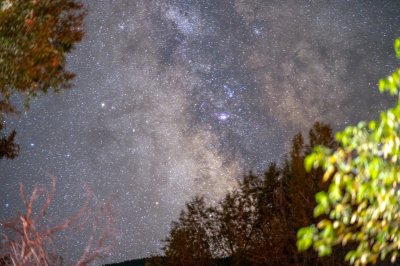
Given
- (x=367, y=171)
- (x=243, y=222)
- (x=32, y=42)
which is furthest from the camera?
(x=243, y=222)

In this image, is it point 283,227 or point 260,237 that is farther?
point 260,237

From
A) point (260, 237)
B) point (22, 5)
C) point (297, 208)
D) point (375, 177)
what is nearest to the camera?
point (375, 177)

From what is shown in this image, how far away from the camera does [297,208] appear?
22.3m

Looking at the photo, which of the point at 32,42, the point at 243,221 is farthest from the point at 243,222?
the point at 32,42

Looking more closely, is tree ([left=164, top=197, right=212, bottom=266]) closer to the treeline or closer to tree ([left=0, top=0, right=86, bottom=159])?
the treeline

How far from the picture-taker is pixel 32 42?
7.61 m

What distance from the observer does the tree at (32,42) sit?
7.38m

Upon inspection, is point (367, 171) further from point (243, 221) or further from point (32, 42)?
point (243, 221)

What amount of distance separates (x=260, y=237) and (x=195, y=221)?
4.90 meters

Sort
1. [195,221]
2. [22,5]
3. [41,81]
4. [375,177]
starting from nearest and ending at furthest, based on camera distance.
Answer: [375,177] < [22,5] < [41,81] < [195,221]

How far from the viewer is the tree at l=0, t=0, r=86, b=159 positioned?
7379 millimetres

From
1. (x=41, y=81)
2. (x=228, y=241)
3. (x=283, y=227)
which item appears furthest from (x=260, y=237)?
(x=41, y=81)

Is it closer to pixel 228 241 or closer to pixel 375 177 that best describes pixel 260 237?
pixel 228 241

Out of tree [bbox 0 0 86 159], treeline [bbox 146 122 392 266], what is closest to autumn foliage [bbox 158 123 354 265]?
treeline [bbox 146 122 392 266]
